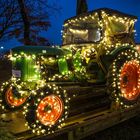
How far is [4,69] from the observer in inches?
870

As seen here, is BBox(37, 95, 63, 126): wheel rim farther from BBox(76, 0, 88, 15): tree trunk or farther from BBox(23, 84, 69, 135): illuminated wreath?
BBox(76, 0, 88, 15): tree trunk

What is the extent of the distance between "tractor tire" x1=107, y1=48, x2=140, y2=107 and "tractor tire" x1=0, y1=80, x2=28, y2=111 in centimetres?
243

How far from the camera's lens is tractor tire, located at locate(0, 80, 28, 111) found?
30.0ft

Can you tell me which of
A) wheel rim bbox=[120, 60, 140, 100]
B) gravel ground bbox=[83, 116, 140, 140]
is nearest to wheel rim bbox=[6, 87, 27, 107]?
gravel ground bbox=[83, 116, 140, 140]

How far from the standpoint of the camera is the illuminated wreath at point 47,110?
22.7 ft

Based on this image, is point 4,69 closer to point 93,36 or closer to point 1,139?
point 93,36

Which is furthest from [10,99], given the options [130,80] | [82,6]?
[82,6]

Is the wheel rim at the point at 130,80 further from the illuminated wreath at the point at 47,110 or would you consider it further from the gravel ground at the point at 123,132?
the illuminated wreath at the point at 47,110

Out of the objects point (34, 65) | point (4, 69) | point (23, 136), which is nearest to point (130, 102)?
point (34, 65)

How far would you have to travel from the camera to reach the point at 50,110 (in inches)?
287

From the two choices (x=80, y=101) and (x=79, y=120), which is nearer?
(x=79, y=120)

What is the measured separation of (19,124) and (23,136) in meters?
0.93

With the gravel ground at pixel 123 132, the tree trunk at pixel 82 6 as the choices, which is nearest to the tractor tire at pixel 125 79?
the gravel ground at pixel 123 132

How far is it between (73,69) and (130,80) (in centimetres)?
169
